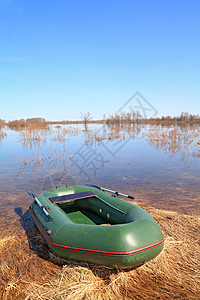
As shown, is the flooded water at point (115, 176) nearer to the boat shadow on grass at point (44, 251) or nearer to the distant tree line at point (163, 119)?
the boat shadow on grass at point (44, 251)

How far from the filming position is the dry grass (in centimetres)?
256


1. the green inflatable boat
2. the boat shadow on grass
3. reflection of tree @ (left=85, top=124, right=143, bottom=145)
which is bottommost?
the boat shadow on grass

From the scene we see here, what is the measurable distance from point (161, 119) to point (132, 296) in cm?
5764

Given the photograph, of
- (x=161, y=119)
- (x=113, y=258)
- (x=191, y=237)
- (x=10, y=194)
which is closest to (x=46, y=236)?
(x=113, y=258)

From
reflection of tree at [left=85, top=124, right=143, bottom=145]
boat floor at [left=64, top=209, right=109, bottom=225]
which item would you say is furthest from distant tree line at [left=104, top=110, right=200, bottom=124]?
boat floor at [left=64, top=209, right=109, bottom=225]

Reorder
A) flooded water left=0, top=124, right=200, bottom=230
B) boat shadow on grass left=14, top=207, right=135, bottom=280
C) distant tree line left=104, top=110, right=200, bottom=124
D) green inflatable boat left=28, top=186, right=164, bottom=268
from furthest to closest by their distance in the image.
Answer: distant tree line left=104, top=110, right=200, bottom=124 < flooded water left=0, top=124, right=200, bottom=230 < boat shadow on grass left=14, top=207, right=135, bottom=280 < green inflatable boat left=28, top=186, right=164, bottom=268

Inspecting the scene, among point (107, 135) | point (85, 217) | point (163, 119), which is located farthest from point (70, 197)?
point (163, 119)

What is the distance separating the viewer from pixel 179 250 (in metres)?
3.40

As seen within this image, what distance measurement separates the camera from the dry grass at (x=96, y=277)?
8.41ft

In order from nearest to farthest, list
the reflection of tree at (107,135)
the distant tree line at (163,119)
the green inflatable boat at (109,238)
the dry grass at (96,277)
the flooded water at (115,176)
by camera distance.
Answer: the dry grass at (96,277) < the green inflatable boat at (109,238) < the flooded water at (115,176) < the reflection of tree at (107,135) < the distant tree line at (163,119)

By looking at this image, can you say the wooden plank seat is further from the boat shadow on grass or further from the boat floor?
the boat shadow on grass

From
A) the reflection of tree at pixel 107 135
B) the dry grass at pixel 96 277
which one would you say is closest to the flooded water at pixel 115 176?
the dry grass at pixel 96 277

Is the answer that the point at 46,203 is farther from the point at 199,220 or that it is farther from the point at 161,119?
the point at 161,119

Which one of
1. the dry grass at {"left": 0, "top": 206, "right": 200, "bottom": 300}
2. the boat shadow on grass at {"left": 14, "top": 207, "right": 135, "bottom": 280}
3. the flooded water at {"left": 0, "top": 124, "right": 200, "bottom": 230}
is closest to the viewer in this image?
the dry grass at {"left": 0, "top": 206, "right": 200, "bottom": 300}
